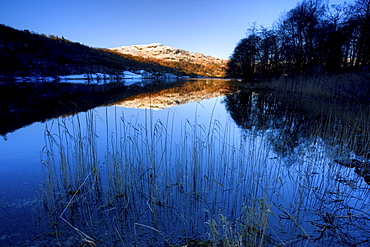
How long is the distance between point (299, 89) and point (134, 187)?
46.7 ft

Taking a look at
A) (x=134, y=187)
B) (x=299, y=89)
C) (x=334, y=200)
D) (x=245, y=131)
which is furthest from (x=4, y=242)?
(x=299, y=89)

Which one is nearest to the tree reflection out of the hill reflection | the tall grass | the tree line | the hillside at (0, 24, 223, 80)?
the tall grass

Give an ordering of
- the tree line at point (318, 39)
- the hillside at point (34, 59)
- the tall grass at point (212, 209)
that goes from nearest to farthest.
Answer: the tall grass at point (212, 209)
the tree line at point (318, 39)
the hillside at point (34, 59)

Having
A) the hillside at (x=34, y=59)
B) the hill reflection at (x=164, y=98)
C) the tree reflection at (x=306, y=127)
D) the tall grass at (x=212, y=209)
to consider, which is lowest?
the tall grass at (x=212, y=209)

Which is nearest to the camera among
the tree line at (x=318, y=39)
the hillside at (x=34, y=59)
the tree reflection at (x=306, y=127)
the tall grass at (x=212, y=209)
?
the tall grass at (x=212, y=209)

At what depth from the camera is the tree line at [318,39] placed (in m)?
17.4

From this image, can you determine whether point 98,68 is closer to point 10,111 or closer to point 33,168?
point 10,111

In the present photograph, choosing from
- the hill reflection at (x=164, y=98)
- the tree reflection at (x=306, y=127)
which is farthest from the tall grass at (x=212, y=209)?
the hill reflection at (x=164, y=98)

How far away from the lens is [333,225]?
226 cm

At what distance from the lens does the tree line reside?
57.1 feet

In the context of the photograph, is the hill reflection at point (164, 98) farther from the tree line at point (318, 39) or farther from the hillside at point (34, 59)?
the hillside at point (34, 59)

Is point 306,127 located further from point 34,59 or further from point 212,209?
point 34,59

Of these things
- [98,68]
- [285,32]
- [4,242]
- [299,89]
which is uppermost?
[285,32]

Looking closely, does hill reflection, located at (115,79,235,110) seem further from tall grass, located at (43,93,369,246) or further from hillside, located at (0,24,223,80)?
hillside, located at (0,24,223,80)
